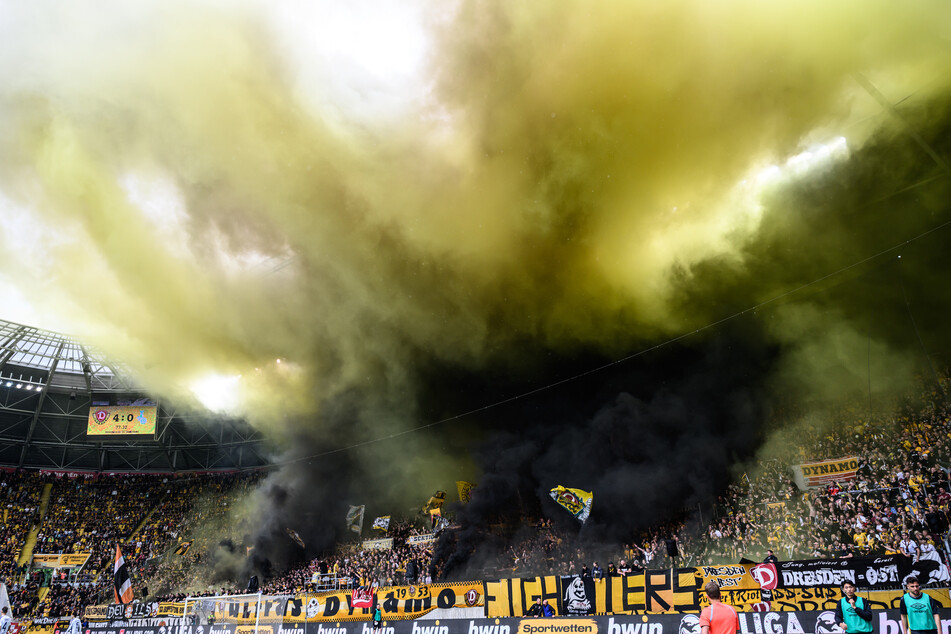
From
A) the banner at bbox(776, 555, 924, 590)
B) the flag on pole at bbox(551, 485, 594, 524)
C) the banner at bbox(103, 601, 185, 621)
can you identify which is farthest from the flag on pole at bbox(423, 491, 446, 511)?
the banner at bbox(776, 555, 924, 590)

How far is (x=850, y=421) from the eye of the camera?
23.8m

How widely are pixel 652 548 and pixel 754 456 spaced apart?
746 cm

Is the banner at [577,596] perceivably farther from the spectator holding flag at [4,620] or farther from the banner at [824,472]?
the spectator holding flag at [4,620]

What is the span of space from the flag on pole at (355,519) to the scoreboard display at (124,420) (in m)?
14.5

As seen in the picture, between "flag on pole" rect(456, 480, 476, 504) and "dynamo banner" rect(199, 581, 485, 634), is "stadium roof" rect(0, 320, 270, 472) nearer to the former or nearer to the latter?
"flag on pole" rect(456, 480, 476, 504)

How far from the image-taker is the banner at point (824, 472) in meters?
20.8

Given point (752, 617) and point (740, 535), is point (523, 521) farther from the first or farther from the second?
point (752, 617)

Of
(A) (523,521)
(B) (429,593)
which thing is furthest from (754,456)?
(B) (429,593)

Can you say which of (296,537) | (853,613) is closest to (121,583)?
(296,537)

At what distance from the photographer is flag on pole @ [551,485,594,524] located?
92.5ft

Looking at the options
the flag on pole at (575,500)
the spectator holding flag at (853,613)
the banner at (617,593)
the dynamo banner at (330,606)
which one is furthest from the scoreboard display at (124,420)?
the spectator holding flag at (853,613)

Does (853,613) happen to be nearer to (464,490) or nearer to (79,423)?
(464,490)

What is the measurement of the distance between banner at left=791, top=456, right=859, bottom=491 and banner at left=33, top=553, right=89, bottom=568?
1750 inches

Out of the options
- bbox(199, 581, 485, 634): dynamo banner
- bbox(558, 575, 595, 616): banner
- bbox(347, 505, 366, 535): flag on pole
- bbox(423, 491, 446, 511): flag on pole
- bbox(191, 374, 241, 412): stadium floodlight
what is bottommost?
bbox(199, 581, 485, 634): dynamo banner
